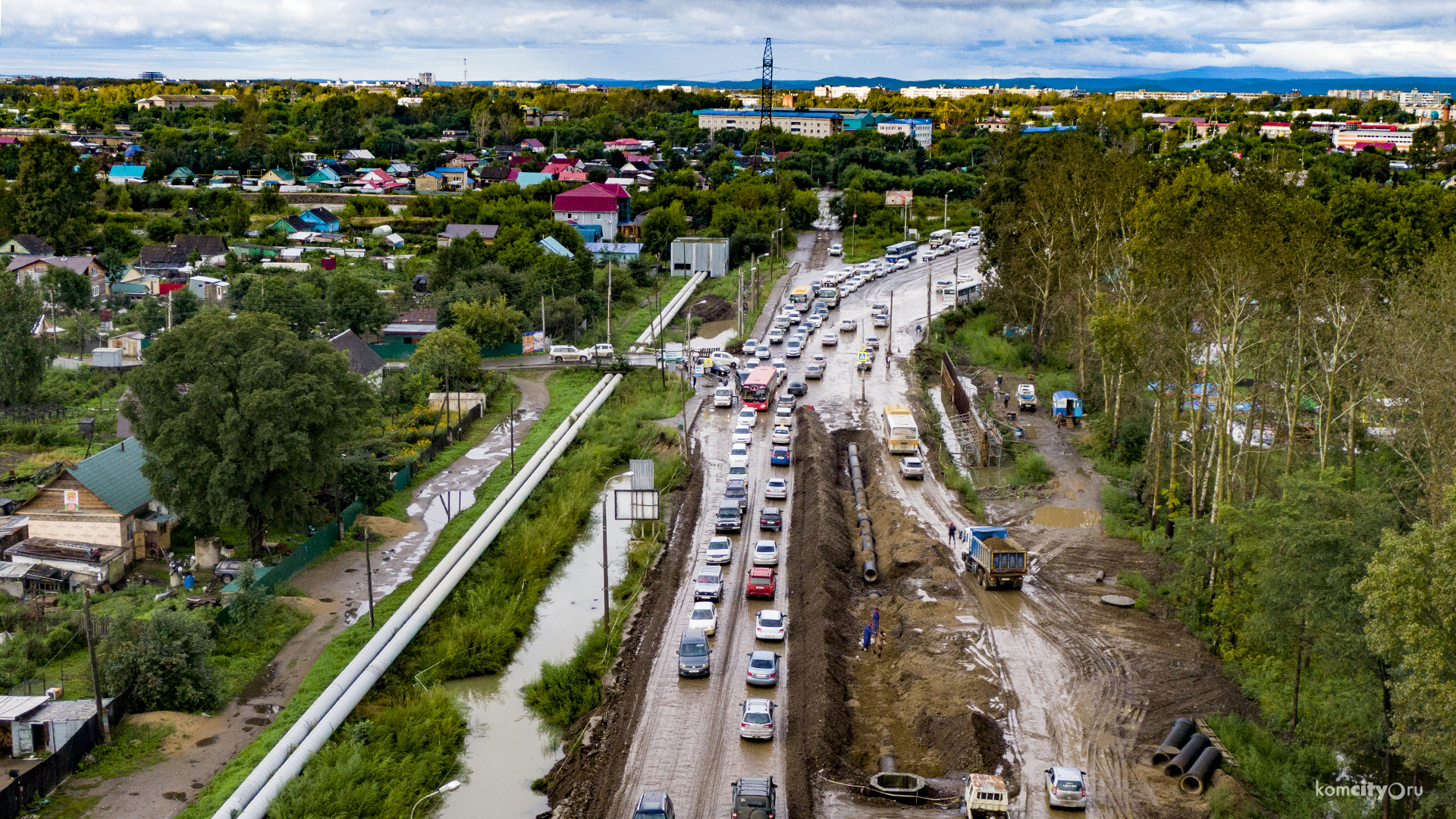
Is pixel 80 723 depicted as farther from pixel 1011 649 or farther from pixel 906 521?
pixel 906 521

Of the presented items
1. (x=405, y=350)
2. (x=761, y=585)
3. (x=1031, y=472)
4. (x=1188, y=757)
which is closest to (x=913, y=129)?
(x=405, y=350)

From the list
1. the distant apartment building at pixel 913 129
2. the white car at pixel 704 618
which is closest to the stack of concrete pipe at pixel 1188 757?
the white car at pixel 704 618

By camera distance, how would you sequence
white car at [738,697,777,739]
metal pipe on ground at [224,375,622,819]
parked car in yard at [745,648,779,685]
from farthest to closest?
parked car in yard at [745,648,779,685], white car at [738,697,777,739], metal pipe on ground at [224,375,622,819]

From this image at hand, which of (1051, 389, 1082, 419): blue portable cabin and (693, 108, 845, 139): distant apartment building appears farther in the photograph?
(693, 108, 845, 139): distant apartment building

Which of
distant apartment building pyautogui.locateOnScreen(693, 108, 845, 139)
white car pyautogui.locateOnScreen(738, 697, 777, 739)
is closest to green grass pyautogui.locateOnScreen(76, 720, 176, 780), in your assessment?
white car pyautogui.locateOnScreen(738, 697, 777, 739)

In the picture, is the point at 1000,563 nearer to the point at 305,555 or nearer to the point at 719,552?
the point at 719,552

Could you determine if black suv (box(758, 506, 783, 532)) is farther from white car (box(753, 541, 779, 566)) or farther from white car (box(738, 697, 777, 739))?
white car (box(738, 697, 777, 739))
